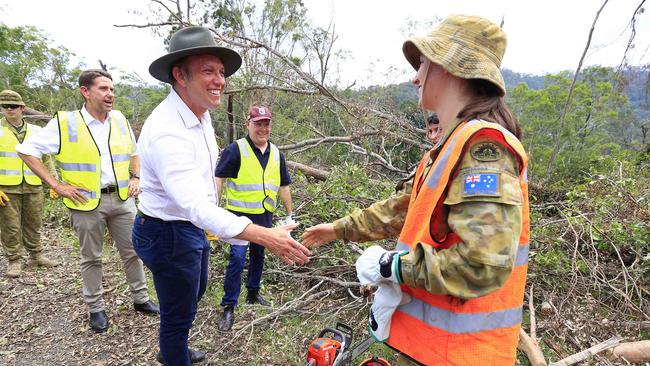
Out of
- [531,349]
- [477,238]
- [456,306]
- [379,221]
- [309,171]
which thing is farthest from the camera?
[309,171]

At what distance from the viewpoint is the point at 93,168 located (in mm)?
3363

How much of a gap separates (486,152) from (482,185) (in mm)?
119

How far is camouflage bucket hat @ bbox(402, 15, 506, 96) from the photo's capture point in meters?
1.28

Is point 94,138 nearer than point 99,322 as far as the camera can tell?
Yes

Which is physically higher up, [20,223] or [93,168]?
[93,168]

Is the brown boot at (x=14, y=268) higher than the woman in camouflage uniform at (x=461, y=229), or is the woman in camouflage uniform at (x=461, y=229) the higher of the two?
the woman in camouflage uniform at (x=461, y=229)

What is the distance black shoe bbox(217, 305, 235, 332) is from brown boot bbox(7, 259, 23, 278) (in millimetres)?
2985

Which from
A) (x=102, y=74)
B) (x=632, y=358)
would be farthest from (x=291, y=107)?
(x=632, y=358)

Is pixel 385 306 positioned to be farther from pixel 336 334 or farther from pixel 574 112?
pixel 574 112

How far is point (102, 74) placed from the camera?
10.9ft

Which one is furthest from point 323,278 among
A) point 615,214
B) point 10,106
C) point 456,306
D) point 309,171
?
point 10,106

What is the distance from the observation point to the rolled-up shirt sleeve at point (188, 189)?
1.88 meters

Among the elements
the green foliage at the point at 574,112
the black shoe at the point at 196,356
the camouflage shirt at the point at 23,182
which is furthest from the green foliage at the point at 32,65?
the green foliage at the point at 574,112

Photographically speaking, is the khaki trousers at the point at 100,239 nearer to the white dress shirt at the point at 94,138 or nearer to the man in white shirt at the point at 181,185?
the white dress shirt at the point at 94,138
